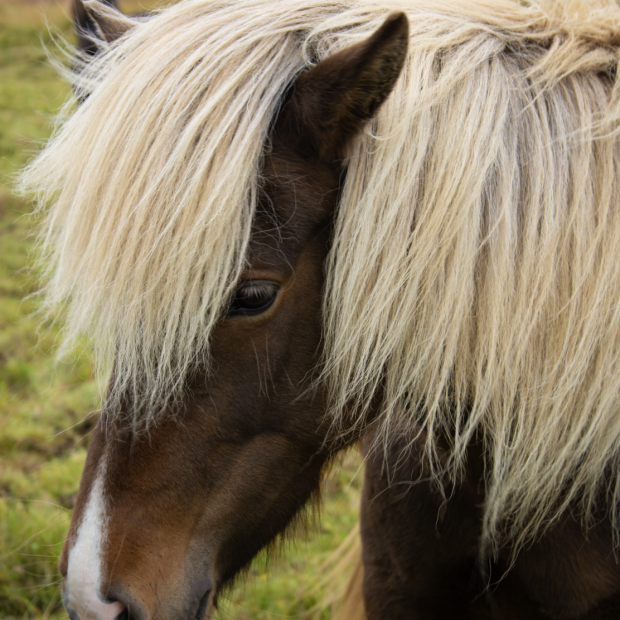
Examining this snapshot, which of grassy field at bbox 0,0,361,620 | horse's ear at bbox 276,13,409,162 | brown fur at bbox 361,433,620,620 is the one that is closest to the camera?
horse's ear at bbox 276,13,409,162

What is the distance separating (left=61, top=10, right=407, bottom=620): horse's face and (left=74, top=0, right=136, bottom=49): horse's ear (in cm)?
55

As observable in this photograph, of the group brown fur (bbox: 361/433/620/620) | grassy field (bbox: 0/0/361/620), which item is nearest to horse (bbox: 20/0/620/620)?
brown fur (bbox: 361/433/620/620)

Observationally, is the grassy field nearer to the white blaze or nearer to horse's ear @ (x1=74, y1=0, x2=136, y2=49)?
horse's ear @ (x1=74, y1=0, x2=136, y2=49)

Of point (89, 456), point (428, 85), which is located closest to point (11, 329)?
point (89, 456)

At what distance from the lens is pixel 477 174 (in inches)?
46.6

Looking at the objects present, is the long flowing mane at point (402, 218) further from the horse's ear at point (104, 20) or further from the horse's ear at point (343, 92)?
the horse's ear at point (104, 20)

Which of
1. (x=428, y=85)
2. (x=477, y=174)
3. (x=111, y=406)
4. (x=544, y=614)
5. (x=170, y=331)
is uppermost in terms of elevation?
(x=428, y=85)

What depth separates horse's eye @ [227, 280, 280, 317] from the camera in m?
1.15

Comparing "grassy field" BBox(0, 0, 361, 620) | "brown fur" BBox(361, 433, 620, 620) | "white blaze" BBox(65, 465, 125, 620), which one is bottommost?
"grassy field" BBox(0, 0, 361, 620)

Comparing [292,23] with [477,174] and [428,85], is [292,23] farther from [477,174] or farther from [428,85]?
[477,174]

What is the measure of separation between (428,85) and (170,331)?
0.70 meters

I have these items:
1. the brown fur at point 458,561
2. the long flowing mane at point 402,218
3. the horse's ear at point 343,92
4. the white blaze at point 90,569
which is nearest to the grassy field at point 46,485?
the brown fur at point 458,561

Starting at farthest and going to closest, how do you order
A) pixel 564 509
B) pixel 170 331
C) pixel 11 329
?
pixel 11 329 → pixel 564 509 → pixel 170 331

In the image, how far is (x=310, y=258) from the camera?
4.03 feet
